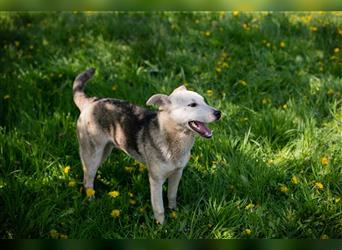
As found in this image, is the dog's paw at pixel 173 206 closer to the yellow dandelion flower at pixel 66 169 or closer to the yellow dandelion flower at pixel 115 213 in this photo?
the yellow dandelion flower at pixel 115 213

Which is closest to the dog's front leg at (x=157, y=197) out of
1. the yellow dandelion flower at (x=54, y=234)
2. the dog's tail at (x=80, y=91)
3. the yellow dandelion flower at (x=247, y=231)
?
the yellow dandelion flower at (x=247, y=231)

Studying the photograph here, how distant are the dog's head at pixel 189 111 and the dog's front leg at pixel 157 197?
1.83ft

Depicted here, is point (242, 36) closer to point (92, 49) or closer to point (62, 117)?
point (92, 49)

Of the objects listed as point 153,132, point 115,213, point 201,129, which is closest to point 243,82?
point 153,132

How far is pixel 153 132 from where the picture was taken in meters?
3.72

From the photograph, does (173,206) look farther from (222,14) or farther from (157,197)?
(222,14)

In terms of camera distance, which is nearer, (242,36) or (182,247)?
(182,247)

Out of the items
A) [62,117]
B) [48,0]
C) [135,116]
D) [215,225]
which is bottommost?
[215,225]

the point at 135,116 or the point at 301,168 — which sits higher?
the point at 135,116

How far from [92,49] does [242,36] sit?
2.15m

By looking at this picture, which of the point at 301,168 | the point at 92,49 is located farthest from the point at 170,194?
the point at 92,49

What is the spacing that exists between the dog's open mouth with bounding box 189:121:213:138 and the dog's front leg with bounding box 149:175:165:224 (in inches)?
22.5

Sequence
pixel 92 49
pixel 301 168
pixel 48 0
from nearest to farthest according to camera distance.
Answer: pixel 48 0, pixel 301 168, pixel 92 49

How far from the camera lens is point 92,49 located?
6.53 metres
